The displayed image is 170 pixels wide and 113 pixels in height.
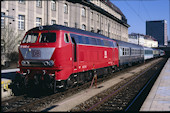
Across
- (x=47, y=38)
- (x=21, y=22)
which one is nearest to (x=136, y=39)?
(x=21, y=22)

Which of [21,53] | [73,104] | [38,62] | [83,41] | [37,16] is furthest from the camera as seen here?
[37,16]

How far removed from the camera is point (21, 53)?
11828mm

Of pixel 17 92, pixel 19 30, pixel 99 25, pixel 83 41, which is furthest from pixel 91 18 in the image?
pixel 17 92

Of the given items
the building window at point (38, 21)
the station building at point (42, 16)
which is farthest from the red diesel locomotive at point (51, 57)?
the building window at point (38, 21)

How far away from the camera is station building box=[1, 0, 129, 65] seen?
27.0 m

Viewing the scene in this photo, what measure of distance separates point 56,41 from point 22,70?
2780 millimetres

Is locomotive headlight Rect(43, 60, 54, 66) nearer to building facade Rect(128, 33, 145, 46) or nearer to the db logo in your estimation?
the db logo

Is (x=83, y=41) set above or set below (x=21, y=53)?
above

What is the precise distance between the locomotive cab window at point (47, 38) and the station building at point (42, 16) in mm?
5922

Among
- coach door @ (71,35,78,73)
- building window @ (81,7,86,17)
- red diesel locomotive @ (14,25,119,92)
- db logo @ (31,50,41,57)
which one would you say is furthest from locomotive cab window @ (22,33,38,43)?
building window @ (81,7,86,17)

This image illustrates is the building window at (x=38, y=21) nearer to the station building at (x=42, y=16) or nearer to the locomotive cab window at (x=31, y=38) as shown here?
the station building at (x=42, y=16)

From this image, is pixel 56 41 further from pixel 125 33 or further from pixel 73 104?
pixel 125 33

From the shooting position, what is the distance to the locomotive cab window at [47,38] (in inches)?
445

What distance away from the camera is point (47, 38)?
1146 cm
